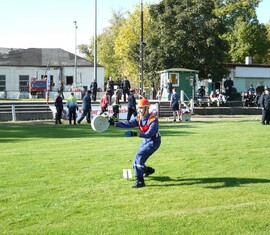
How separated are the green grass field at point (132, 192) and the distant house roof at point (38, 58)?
5148 cm

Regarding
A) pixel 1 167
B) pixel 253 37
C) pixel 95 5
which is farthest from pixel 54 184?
pixel 253 37

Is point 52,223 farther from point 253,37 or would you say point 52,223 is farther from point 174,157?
point 253,37

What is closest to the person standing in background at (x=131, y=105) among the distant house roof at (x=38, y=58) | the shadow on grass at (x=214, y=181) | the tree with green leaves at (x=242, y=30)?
the shadow on grass at (x=214, y=181)

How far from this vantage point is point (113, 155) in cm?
1276

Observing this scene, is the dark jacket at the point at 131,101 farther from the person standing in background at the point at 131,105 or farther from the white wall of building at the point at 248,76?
the white wall of building at the point at 248,76

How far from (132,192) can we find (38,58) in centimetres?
6021

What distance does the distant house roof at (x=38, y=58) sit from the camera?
63.8m

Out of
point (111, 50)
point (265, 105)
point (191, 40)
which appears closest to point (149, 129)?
point (265, 105)

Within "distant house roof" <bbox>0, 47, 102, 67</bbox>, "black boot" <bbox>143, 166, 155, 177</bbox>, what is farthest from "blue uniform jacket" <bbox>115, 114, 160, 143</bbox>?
"distant house roof" <bbox>0, 47, 102, 67</bbox>

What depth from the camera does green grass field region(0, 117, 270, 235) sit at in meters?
6.30

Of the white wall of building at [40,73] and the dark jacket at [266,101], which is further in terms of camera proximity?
the white wall of building at [40,73]

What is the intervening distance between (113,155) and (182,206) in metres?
5.72

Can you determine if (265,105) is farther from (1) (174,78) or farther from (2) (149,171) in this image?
(1) (174,78)

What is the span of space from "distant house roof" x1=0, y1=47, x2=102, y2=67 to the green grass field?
2027 inches
